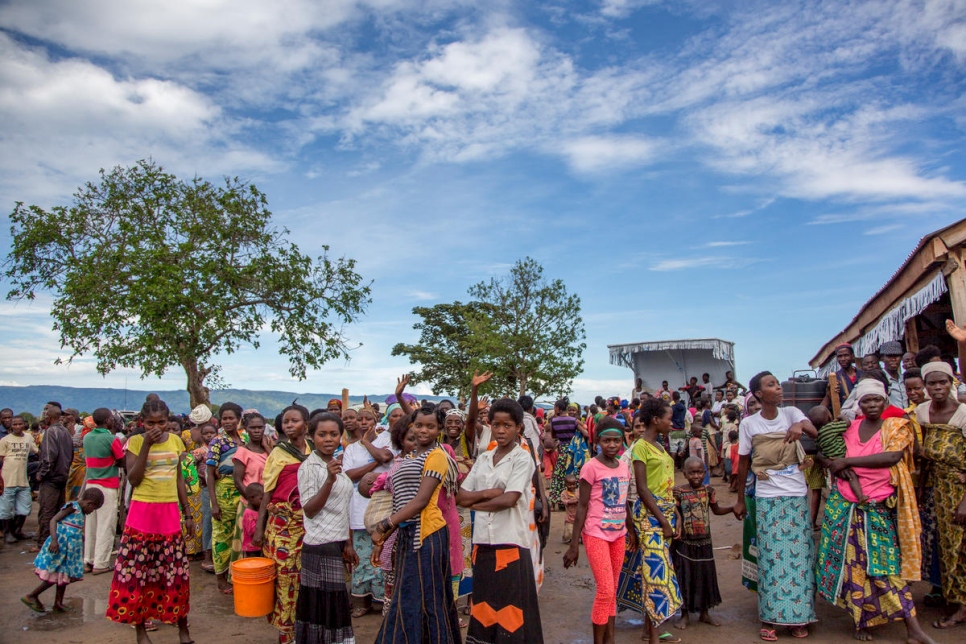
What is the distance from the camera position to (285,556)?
16.3ft

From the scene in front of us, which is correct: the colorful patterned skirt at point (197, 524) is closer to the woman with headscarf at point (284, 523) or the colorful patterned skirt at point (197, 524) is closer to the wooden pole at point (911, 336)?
the woman with headscarf at point (284, 523)

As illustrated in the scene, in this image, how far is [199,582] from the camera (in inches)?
295

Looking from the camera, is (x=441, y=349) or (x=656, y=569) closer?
(x=656, y=569)

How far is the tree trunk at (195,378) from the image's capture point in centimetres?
2003

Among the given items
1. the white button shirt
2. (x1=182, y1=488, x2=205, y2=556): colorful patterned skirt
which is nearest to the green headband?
the white button shirt

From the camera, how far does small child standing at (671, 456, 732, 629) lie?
549cm

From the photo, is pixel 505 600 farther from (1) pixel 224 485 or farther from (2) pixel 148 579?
(1) pixel 224 485

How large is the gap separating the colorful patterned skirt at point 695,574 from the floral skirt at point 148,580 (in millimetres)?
3874

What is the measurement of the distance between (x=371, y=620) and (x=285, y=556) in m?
1.34

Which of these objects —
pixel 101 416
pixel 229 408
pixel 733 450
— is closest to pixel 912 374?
pixel 733 450

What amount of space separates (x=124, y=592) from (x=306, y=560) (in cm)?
150

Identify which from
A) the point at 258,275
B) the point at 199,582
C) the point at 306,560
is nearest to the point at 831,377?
the point at 306,560

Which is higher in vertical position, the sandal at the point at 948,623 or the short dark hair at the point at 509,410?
the short dark hair at the point at 509,410

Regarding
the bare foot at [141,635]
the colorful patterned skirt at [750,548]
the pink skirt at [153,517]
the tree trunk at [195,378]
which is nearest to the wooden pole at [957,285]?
the colorful patterned skirt at [750,548]
